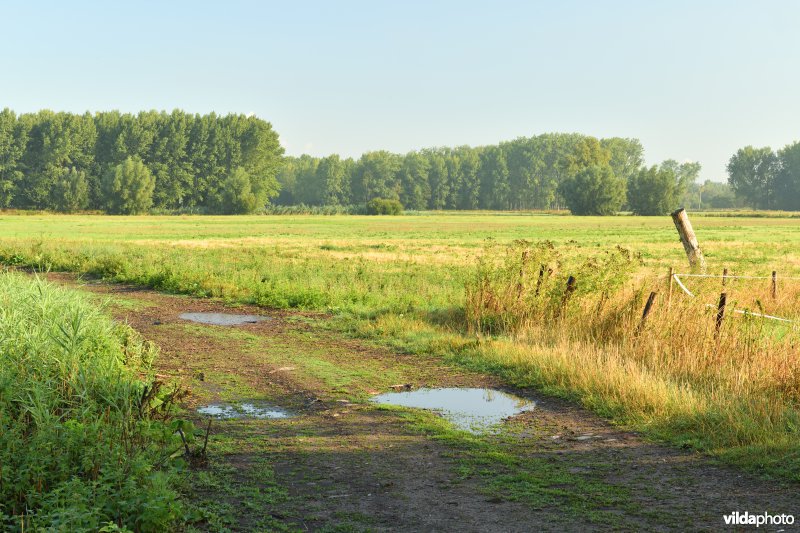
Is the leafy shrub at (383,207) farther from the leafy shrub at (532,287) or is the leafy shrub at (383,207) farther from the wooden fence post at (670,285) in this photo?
the wooden fence post at (670,285)

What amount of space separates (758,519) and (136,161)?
12432 centimetres

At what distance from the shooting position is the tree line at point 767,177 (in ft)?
577

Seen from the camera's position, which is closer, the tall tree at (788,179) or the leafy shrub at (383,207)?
the leafy shrub at (383,207)

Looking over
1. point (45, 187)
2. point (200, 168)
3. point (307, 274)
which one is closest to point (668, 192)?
point (200, 168)

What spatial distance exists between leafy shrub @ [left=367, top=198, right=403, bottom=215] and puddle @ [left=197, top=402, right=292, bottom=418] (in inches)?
5000

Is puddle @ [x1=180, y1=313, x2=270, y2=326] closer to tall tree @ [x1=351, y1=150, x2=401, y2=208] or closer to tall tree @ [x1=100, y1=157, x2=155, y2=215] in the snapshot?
tall tree @ [x1=100, y1=157, x2=155, y2=215]

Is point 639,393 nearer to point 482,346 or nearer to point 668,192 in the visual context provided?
point 482,346

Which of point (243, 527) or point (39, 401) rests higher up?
point (39, 401)

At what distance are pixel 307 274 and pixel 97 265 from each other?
737 centimetres

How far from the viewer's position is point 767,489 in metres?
6.96

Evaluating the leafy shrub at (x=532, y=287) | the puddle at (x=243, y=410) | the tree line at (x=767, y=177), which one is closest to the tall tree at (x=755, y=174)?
the tree line at (x=767, y=177)

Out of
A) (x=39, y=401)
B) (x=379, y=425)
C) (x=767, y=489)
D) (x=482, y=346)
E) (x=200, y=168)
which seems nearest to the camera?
(x=767, y=489)

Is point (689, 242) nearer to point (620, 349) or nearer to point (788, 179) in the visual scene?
point (620, 349)

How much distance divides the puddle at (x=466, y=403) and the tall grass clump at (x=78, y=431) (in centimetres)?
315
